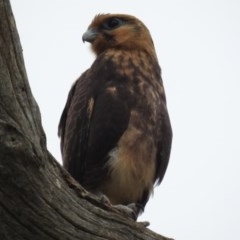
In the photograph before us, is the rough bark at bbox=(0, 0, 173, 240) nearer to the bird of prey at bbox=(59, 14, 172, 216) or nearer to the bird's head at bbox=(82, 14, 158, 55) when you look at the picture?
the bird of prey at bbox=(59, 14, 172, 216)

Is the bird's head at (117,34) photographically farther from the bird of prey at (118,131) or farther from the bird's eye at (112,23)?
the bird of prey at (118,131)

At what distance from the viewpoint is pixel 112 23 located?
706 cm

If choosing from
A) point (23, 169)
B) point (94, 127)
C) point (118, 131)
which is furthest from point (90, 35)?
point (23, 169)

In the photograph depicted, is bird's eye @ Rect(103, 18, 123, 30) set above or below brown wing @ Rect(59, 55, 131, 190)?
above

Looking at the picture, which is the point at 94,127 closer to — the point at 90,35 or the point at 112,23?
the point at 90,35

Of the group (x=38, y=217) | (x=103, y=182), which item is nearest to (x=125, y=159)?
(x=103, y=182)

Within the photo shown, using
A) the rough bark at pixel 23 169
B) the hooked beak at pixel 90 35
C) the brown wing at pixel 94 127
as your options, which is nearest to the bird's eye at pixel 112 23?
the hooked beak at pixel 90 35

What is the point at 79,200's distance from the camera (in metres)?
3.71

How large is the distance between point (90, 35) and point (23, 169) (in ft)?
12.9

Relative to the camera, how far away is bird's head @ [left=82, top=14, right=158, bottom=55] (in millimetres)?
6816

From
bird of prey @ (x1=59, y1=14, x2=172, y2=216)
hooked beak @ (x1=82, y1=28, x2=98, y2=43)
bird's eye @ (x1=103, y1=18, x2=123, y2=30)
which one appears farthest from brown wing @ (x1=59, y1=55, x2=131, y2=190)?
bird's eye @ (x1=103, y1=18, x2=123, y2=30)

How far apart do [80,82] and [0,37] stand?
2.98 meters

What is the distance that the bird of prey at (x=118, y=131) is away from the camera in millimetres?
5578

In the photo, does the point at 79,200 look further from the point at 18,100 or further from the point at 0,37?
the point at 0,37
